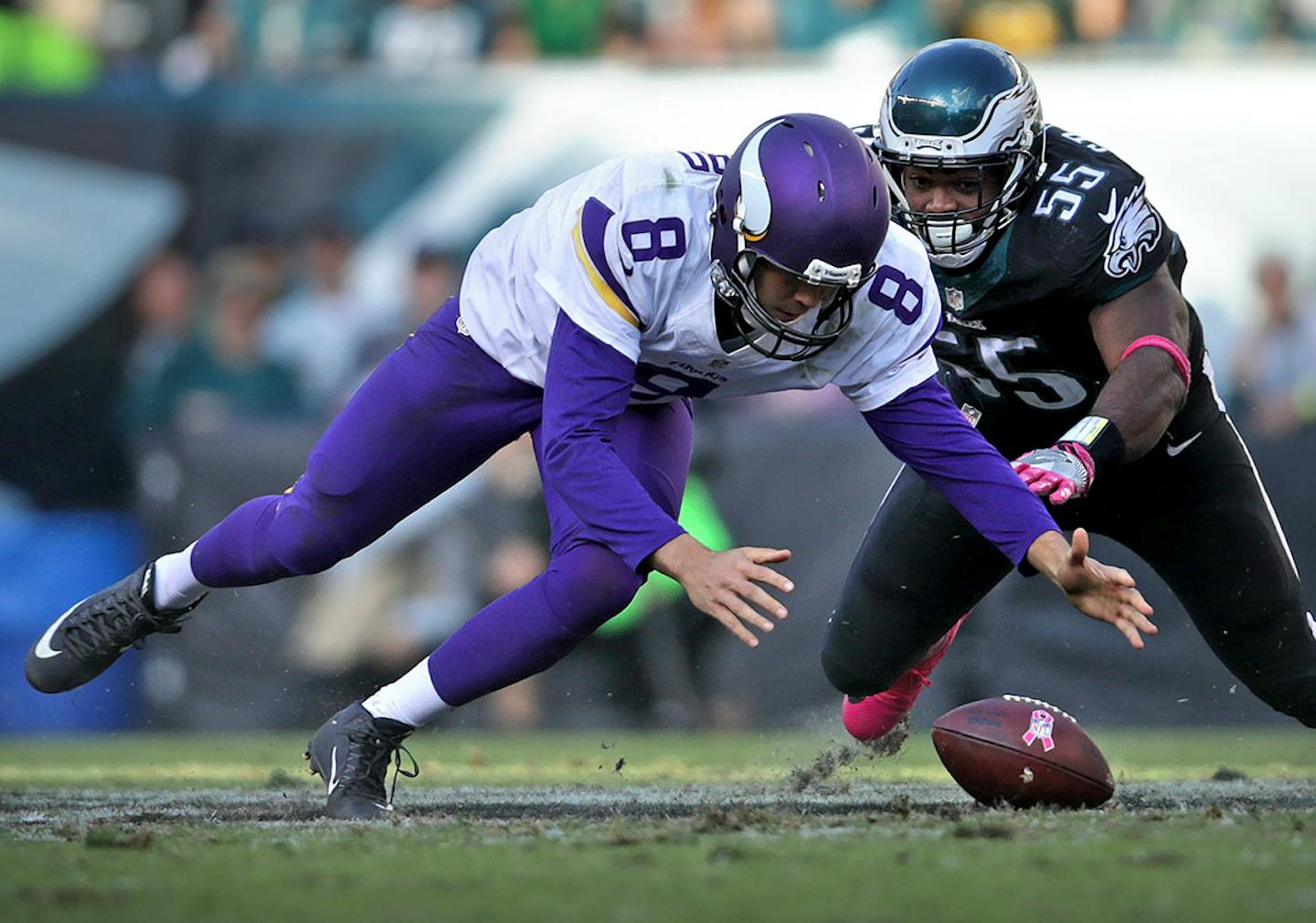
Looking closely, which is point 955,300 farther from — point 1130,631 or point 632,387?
point 1130,631

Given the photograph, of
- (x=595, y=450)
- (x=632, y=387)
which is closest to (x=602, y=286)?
(x=632, y=387)

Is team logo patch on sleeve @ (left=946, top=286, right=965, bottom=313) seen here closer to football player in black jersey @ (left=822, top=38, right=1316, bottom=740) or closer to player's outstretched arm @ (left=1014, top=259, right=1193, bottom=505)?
football player in black jersey @ (left=822, top=38, right=1316, bottom=740)

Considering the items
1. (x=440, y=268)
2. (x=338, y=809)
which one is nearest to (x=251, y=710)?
(x=440, y=268)

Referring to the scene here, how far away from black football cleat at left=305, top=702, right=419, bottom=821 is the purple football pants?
8.1 inches

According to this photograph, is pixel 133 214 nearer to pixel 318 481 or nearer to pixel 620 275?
pixel 318 481

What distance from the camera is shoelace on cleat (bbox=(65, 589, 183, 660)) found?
4930 millimetres

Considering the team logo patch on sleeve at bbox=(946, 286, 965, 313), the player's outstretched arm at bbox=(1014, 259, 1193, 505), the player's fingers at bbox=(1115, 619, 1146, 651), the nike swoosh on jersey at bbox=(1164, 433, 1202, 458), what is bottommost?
the player's fingers at bbox=(1115, 619, 1146, 651)

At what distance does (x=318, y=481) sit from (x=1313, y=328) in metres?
5.82

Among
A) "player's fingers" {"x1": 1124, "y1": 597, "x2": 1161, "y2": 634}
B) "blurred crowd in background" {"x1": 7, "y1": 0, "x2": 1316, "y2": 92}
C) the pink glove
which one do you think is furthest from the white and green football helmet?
"blurred crowd in background" {"x1": 7, "y1": 0, "x2": 1316, "y2": 92}

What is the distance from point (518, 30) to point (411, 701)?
20.9 ft

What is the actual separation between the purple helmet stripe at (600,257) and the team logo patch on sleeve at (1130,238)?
1322mm

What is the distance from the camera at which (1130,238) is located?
454 cm

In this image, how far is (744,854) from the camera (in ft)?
10.9

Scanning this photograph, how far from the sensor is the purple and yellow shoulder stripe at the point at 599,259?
3.91 metres
